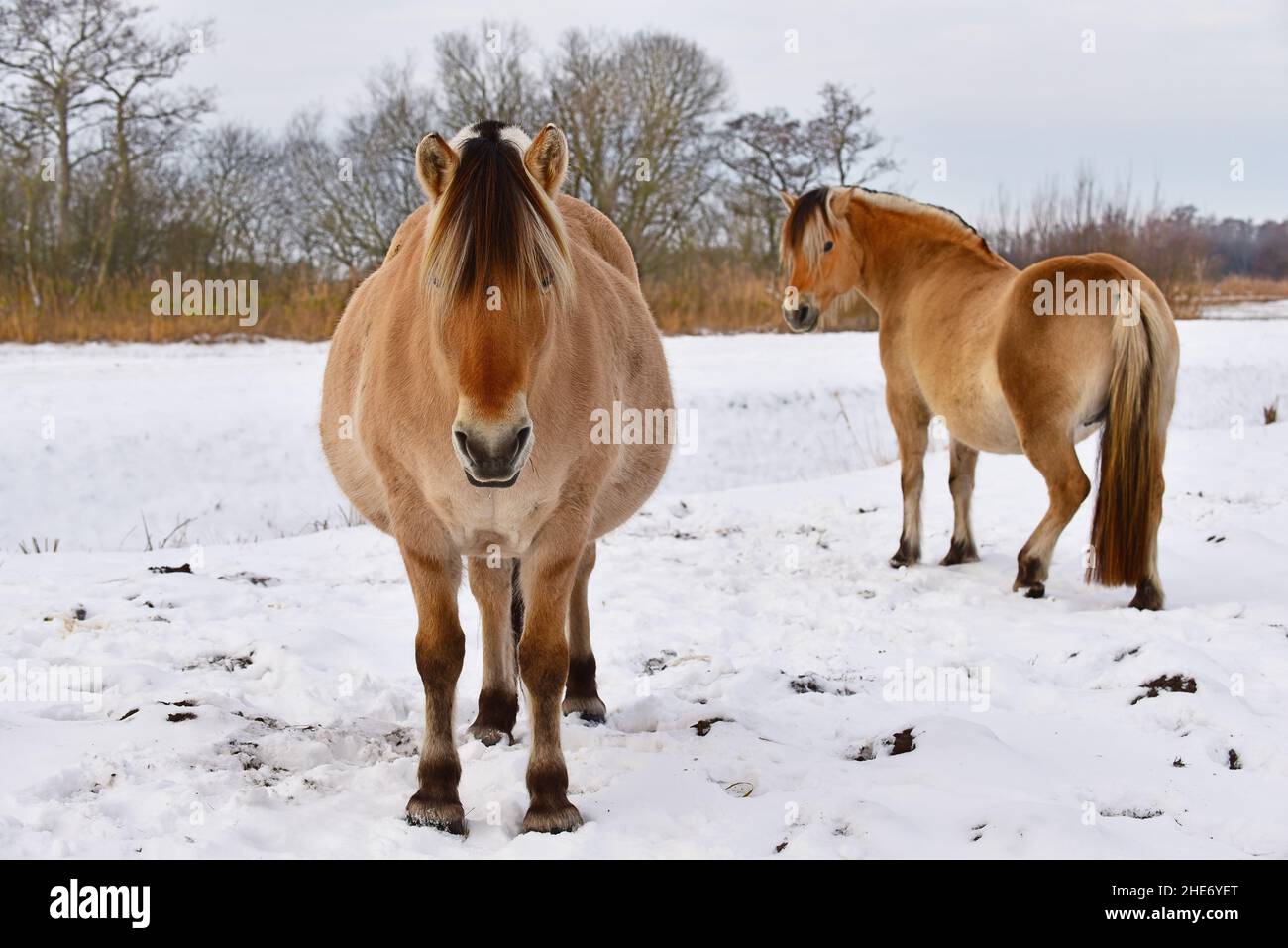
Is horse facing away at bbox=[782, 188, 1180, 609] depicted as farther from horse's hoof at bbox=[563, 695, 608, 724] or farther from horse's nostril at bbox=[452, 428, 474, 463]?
horse's nostril at bbox=[452, 428, 474, 463]

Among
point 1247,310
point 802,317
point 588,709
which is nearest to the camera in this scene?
point 588,709

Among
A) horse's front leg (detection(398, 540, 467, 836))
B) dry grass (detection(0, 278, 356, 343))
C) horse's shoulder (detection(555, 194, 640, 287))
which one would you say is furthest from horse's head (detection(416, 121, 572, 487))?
dry grass (detection(0, 278, 356, 343))

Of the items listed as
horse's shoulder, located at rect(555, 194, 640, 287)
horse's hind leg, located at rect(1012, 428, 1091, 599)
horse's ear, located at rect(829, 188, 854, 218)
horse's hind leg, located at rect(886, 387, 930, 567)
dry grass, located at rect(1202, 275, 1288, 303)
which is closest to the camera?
horse's shoulder, located at rect(555, 194, 640, 287)

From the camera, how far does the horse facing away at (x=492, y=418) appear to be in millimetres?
2613

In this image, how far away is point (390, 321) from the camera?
318 centimetres

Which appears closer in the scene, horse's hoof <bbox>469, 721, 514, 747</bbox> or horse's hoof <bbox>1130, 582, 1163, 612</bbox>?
horse's hoof <bbox>469, 721, 514, 747</bbox>

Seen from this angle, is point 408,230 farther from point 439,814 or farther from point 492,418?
point 439,814

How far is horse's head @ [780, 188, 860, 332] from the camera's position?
7133mm

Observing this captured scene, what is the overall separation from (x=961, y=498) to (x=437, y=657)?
4388 mm

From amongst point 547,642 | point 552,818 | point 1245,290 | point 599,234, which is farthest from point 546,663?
point 1245,290

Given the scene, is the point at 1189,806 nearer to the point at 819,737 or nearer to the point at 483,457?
the point at 819,737

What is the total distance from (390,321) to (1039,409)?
3.76m

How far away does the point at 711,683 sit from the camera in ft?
14.2

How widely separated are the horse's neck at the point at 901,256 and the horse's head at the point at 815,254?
110 mm
